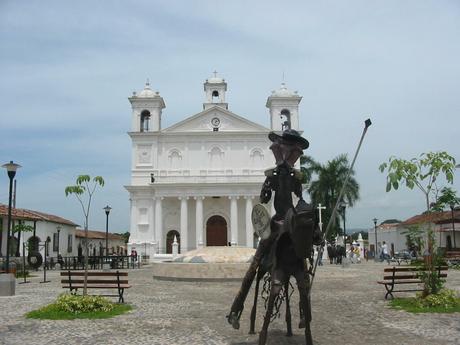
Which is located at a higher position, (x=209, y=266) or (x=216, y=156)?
(x=216, y=156)

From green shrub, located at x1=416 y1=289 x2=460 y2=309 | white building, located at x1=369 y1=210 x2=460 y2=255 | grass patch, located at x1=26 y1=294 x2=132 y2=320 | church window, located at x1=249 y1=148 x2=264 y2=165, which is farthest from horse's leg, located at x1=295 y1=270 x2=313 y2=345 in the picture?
church window, located at x1=249 y1=148 x2=264 y2=165

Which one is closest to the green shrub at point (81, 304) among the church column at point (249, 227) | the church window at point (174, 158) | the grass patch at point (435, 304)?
the grass patch at point (435, 304)

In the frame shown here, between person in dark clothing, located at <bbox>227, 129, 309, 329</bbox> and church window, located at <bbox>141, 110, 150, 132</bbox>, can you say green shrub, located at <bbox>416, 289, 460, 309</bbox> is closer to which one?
person in dark clothing, located at <bbox>227, 129, 309, 329</bbox>

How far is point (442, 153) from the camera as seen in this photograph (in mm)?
10547

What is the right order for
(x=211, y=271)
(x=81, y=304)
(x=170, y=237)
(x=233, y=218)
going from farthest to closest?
(x=170, y=237), (x=233, y=218), (x=211, y=271), (x=81, y=304)

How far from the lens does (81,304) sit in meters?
9.93

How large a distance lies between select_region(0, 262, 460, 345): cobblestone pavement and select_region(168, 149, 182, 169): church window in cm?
3307

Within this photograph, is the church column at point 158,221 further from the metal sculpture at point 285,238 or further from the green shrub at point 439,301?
the metal sculpture at point 285,238

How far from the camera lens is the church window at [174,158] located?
1807 inches

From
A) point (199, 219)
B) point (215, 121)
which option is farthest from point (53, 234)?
point (215, 121)

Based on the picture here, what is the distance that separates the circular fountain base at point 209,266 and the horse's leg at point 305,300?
1082cm

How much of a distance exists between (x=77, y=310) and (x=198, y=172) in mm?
35564

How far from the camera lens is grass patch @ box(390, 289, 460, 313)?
992cm

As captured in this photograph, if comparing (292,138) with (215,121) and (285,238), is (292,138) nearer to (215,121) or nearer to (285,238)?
(285,238)
